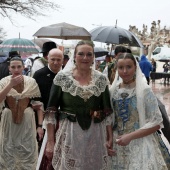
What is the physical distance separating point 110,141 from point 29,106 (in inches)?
62.4

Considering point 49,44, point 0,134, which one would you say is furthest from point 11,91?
point 49,44

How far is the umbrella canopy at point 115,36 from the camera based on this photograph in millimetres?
7570

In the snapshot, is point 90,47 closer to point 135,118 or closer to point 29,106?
point 135,118

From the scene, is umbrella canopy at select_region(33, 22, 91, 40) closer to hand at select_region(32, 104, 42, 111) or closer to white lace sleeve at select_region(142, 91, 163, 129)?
hand at select_region(32, 104, 42, 111)

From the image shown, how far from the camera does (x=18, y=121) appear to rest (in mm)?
4641

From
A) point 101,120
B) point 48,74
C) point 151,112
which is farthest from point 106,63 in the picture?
point 151,112

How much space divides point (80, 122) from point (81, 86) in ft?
1.05

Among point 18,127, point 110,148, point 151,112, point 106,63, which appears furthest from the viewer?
point 106,63

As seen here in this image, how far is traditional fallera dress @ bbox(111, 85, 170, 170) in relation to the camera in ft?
11.0

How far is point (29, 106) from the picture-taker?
15.6ft

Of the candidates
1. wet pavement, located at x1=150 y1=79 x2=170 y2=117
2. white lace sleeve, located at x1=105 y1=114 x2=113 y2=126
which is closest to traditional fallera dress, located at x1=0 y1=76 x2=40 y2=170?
white lace sleeve, located at x1=105 y1=114 x2=113 y2=126

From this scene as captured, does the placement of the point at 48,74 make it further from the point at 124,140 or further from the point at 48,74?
the point at 124,140

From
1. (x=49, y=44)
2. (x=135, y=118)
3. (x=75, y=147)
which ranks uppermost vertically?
(x=49, y=44)

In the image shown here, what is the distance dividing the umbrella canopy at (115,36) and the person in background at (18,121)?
10.5 feet
